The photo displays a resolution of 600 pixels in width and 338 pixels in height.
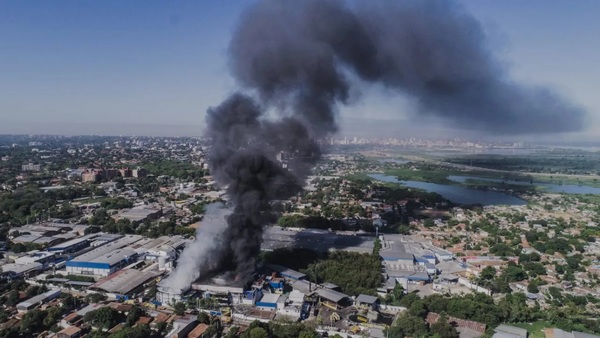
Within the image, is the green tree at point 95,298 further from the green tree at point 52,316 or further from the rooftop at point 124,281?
the green tree at point 52,316

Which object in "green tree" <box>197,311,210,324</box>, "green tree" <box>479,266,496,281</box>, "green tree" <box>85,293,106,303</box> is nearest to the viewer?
"green tree" <box>197,311,210,324</box>

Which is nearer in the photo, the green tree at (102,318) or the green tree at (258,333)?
the green tree at (258,333)

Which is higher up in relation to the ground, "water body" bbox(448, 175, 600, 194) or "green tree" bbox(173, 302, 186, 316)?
"water body" bbox(448, 175, 600, 194)

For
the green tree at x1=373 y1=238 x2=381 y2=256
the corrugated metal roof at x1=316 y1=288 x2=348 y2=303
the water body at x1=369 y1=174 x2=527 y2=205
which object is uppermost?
the green tree at x1=373 y1=238 x2=381 y2=256

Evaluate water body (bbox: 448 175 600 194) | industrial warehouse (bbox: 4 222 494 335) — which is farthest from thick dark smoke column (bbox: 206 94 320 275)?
water body (bbox: 448 175 600 194)

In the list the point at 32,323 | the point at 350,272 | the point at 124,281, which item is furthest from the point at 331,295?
the point at 32,323

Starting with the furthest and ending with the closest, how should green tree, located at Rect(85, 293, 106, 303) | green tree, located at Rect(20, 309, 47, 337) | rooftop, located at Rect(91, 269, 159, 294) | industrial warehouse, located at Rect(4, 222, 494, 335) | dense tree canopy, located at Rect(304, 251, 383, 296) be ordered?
dense tree canopy, located at Rect(304, 251, 383, 296) → rooftop, located at Rect(91, 269, 159, 294) → green tree, located at Rect(85, 293, 106, 303) → industrial warehouse, located at Rect(4, 222, 494, 335) → green tree, located at Rect(20, 309, 47, 337)

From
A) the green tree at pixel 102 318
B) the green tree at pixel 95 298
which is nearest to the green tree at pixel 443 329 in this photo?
the green tree at pixel 102 318

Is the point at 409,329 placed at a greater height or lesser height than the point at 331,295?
greater

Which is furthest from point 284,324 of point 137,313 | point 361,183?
point 361,183

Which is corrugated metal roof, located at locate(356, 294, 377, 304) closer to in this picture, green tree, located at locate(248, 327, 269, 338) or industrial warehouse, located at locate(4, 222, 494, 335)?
industrial warehouse, located at locate(4, 222, 494, 335)

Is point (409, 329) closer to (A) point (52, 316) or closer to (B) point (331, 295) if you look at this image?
(B) point (331, 295)
